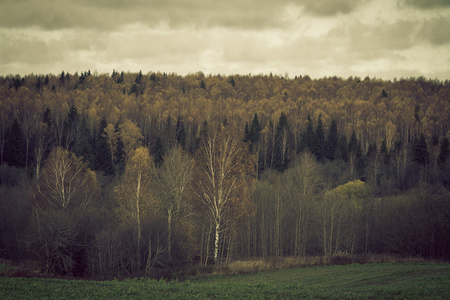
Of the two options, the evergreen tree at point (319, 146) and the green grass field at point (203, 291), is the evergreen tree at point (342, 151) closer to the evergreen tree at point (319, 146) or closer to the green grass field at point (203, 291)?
the evergreen tree at point (319, 146)

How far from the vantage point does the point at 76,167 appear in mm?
47500

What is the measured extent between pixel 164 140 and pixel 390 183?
5381cm

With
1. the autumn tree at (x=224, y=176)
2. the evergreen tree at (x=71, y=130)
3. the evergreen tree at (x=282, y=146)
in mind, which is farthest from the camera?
the evergreen tree at (x=282, y=146)

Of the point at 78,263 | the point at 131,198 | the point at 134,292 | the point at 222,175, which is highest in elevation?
the point at 222,175

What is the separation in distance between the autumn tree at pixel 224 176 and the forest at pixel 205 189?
115mm

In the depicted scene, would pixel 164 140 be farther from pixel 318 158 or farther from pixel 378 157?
pixel 378 157

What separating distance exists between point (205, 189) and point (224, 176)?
90.1 inches

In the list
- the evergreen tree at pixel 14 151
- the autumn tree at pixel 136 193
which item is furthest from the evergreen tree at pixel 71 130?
the autumn tree at pixel 136 193

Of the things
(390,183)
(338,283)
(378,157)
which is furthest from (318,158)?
(338,283)

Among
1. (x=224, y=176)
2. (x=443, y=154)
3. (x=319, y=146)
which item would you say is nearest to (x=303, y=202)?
(x=224, y=176)

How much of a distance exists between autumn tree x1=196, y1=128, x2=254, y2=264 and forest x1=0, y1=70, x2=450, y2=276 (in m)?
0.12

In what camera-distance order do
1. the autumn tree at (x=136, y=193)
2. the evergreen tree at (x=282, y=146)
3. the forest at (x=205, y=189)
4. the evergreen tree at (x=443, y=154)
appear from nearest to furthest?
the forest at (x=205, y=189) → the autumn tree at (x=136, y=193) → the evergreen tree at (x=443, y=154) → the evergreen tree at (x=282, y=146)

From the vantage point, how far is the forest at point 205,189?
1382 inches

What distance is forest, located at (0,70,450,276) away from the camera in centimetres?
3509
